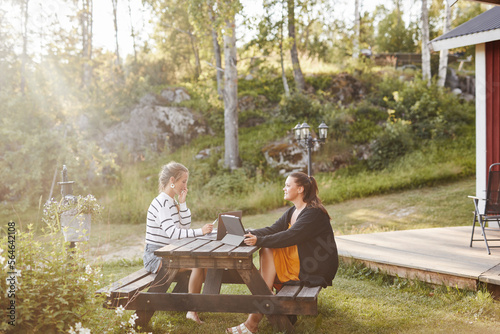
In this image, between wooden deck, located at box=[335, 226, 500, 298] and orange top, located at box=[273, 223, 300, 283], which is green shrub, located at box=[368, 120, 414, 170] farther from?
orange top, located at box=[273, 223, 300, 283]

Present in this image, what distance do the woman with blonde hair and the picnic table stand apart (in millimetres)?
263

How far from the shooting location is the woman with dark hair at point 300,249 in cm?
362

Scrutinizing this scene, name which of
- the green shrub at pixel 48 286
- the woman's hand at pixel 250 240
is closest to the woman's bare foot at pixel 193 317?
the woman's hand at pixel 250 240

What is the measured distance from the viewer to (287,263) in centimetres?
375

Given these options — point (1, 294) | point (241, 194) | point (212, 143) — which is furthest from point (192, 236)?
point (212, 143)

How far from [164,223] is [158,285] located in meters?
0.55

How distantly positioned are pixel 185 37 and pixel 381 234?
17.0 meters

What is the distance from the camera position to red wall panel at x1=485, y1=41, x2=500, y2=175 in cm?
729

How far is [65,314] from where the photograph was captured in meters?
2.74

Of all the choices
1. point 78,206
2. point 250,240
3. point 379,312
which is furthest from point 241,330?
point 78,206

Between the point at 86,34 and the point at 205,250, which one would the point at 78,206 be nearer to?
the point at 205,250

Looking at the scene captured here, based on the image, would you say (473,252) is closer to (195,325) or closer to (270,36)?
(195,325)

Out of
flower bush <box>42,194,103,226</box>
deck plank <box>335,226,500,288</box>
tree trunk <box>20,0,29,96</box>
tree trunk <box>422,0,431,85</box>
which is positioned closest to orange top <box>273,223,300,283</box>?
deck plank <box>335,226,500,288</box>

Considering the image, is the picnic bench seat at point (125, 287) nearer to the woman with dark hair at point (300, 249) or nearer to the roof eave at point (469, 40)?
the woman with dark hair at point (300, 249)
